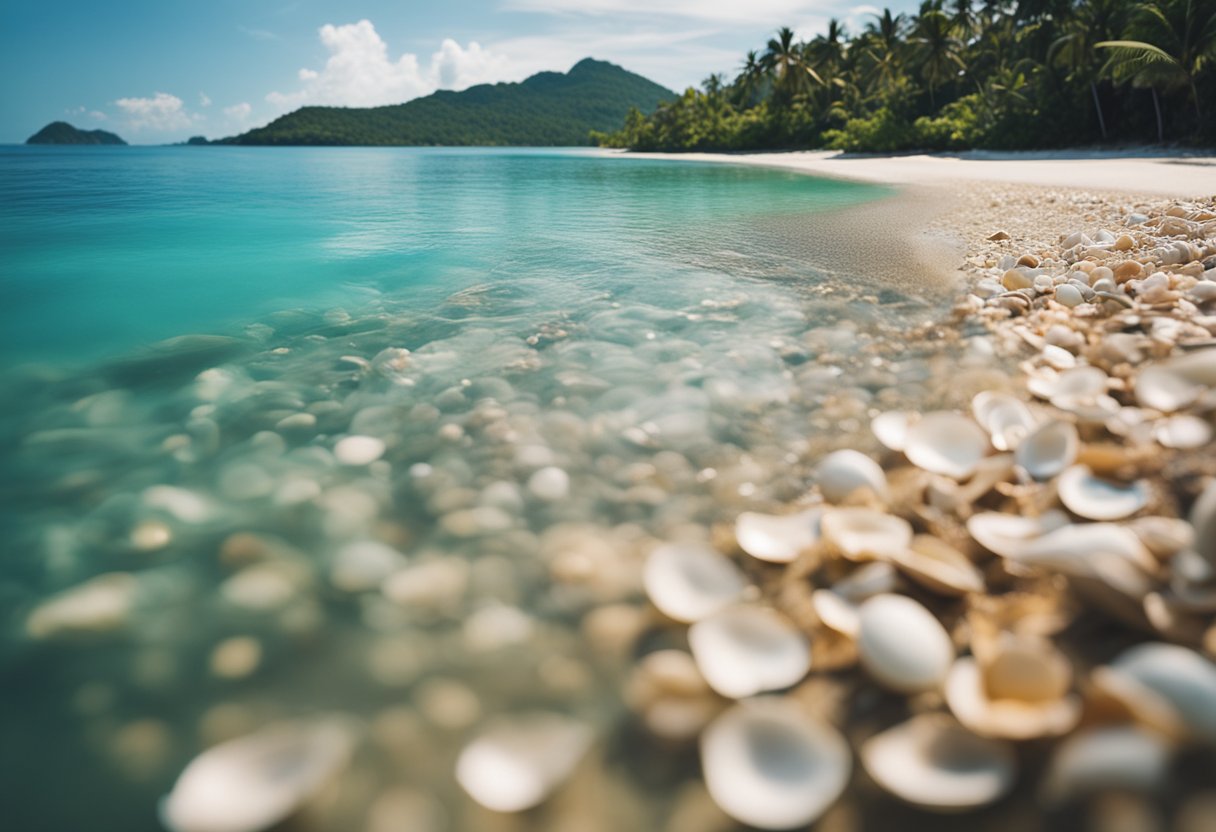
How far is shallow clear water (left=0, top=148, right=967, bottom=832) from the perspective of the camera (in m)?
1.27

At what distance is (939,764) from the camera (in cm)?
107

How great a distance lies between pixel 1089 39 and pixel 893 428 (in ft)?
114

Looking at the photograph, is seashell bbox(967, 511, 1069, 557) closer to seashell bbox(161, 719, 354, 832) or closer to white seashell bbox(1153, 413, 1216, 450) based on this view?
white seashell bbox(1153, 413, 1216, 450)

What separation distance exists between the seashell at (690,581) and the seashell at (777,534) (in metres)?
0.09

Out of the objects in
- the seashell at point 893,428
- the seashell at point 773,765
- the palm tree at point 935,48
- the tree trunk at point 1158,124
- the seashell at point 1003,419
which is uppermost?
the palm tree at point 935,48

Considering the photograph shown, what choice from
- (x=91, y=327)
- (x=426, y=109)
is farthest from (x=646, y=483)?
(x=426, y=109)

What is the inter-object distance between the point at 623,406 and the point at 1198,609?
191 centimetres

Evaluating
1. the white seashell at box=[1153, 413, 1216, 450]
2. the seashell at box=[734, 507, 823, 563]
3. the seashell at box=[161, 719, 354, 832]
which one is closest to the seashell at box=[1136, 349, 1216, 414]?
the white seashell at box=[1153, 413, 1216, 450]

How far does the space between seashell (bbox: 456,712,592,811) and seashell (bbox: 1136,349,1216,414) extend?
6.66 ft

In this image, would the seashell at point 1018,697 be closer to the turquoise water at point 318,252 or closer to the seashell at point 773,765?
the seashell at point 773,765

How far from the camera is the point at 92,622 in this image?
155 centimetres

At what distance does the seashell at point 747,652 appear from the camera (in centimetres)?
128

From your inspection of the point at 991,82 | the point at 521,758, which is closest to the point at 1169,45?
the point at 991,82

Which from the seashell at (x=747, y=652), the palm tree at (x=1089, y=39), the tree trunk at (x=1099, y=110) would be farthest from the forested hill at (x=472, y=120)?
the seashell at (x=747, y=652)
